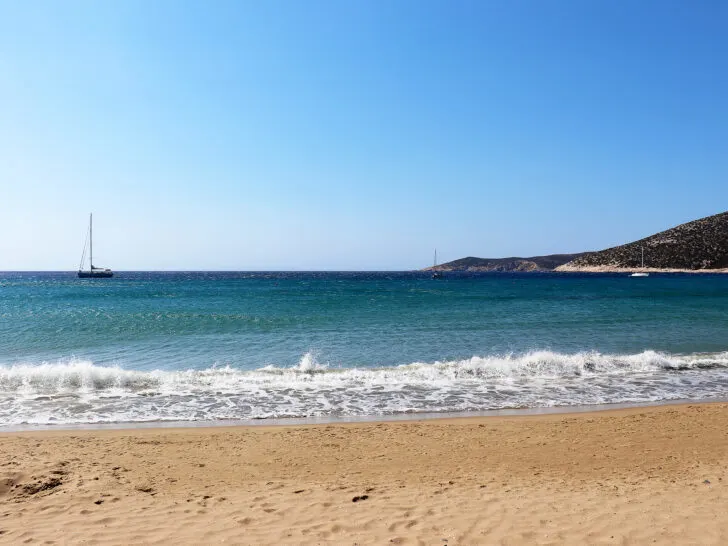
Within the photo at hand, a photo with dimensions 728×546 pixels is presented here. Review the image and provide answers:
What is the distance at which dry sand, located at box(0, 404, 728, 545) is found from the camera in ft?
17.7

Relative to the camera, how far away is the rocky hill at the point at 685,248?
12912 centimetres

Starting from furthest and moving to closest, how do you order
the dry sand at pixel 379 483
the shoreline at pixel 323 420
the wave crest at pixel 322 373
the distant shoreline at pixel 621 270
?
the distant shoreline at pixel 621 270 < the wave crest at pixel 322 373 < the shoreline at pixel 323 420 < the dry sand at pixel 379 483

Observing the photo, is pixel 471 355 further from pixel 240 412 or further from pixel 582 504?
pixel 582 504

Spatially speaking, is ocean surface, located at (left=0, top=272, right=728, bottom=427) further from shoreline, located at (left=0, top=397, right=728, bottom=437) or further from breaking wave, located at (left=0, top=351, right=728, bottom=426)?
shoreline, located at (left=0, top=397, right=728, bottom=437)

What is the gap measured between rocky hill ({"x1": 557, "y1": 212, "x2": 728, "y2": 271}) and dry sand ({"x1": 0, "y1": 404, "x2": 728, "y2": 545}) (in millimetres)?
142803

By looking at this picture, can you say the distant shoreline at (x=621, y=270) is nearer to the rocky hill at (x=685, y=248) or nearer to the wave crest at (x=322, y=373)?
the rocky hill at (x=685, y=248)

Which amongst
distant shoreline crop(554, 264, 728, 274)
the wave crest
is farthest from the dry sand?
distant shoreline crop(554, 264, 728, 274)

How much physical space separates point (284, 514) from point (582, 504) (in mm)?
3602

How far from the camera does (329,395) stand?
13.3m

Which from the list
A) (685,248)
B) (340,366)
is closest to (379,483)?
(340,366)

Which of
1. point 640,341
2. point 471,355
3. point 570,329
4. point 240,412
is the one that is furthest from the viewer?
point 570,329

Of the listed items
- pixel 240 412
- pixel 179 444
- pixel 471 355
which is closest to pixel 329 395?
pixel 240 412

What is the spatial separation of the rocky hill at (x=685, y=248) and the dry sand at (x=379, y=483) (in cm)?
14280

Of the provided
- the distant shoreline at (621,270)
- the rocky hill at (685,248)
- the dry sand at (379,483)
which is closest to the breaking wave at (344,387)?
the dry sand at (379,483)
